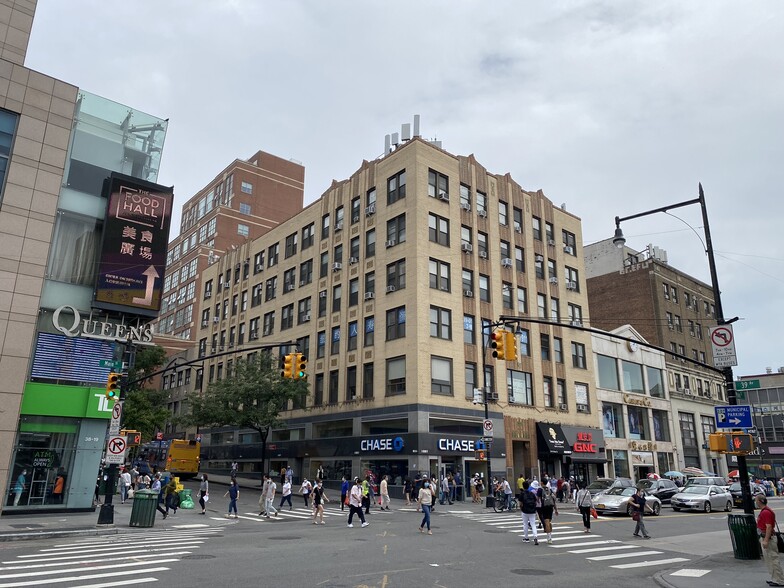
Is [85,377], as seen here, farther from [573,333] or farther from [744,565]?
[573,333]

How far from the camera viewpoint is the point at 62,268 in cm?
2677

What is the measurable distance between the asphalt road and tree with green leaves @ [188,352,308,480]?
15.4 meters

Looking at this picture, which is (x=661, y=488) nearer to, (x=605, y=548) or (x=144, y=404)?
(x=605, y=548)

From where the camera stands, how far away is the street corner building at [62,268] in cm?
2456

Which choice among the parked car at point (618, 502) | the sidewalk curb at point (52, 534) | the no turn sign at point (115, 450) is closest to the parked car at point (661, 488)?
the parked car at point (618, 502)

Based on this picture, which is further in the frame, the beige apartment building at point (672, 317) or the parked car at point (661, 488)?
the beige apartment building at point (672, 317)

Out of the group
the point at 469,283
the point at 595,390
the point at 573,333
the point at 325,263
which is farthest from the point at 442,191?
the point at 595,390

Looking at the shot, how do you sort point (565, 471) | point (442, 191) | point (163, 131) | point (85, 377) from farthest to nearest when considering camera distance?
1. point (565, 471)
2. point (442, 191)
3. point (163, 131)
4. point (85, 377)

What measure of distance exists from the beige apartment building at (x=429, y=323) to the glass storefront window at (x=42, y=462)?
14.9m

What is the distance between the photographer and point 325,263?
47.4 metres

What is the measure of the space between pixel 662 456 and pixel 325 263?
36465mm

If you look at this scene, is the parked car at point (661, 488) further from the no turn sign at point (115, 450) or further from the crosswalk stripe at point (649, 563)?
the no turn sign at point (115, 450)

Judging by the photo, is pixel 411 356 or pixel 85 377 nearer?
pixel 85 377

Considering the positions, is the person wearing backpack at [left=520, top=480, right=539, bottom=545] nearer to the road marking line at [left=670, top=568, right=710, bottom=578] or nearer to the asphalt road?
the asphalt road
